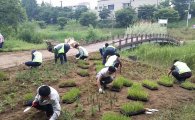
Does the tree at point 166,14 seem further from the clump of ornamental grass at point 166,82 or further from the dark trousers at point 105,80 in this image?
the dark trousers at point 105,80

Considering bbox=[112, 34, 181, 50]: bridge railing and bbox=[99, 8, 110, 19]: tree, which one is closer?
bbox=[112, 34, 181, 50]: bridge railing

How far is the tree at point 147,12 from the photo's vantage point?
191 ft

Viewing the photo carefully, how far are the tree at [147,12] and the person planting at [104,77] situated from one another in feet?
160

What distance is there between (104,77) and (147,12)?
49973 millimetres

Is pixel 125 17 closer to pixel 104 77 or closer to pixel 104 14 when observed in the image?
pixel 104 14

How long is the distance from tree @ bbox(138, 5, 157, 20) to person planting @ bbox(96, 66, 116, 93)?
4873 cm

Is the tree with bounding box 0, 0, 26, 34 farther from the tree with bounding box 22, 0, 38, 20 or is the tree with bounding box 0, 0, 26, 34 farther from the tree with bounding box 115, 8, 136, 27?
the tree with bounding box 22, 0, 38, 20

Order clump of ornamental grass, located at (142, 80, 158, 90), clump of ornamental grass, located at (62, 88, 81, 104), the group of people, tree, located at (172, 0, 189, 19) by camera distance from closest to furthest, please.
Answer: the group of people < clump of ornamental grass, located at (62, 88, 81, 104) < clump of ornamental grass, located at (142, 80, 158, 90) < tree, located at (172, 0, 189, 19)

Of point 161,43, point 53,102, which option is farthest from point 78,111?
point 161,43

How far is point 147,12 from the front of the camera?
193ft

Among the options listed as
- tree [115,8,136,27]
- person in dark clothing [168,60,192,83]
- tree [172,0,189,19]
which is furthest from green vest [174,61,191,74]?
tree [172,0,189,19]

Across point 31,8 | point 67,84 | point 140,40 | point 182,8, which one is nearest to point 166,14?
point 182,8

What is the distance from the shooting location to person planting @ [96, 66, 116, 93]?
10.3 m

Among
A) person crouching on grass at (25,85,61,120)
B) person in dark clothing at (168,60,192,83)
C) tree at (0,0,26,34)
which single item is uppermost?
tree at (0,0,26,34)
